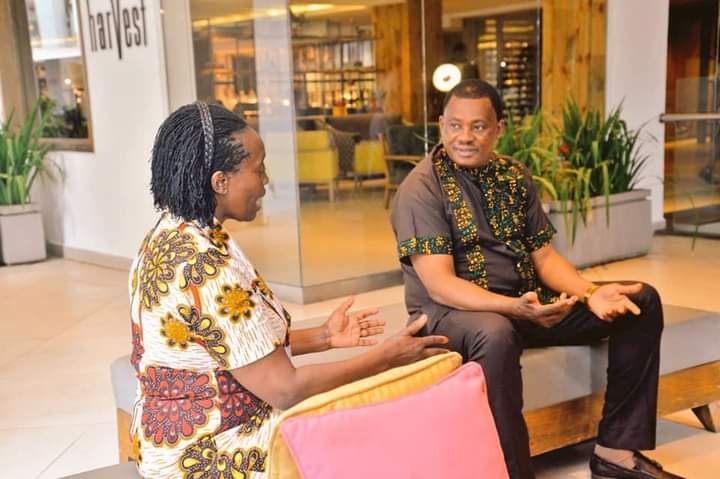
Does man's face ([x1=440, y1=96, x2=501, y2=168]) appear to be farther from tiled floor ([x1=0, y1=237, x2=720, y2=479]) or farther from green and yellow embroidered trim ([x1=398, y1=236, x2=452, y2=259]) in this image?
tiled floor ([x1=0, y1=237, x2=720, y2=479])

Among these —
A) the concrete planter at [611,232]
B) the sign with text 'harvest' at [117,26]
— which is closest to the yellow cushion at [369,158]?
the concrete planter at [611,232]

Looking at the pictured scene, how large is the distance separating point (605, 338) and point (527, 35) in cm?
433

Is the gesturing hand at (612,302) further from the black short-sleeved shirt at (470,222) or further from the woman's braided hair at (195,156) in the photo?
the woman's braided hair at (195,156)

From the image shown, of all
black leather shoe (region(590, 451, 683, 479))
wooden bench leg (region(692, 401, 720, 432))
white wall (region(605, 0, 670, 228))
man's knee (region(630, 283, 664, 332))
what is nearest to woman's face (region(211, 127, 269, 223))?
man's knee (region(630, 283, 664, 332))

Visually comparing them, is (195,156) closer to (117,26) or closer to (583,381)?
(583,381)

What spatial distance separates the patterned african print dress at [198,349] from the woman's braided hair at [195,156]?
38 mm

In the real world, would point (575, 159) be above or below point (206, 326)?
below

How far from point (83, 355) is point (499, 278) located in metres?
2.40

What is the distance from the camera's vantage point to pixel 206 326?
4.37 ft

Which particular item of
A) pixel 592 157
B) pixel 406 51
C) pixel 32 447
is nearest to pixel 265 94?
pixel 406 51

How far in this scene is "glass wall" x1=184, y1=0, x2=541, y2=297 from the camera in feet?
15.4

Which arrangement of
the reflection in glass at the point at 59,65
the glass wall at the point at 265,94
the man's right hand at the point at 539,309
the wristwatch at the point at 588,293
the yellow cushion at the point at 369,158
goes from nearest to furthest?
the man's right hand at the point at 539,309, the wristwatch at the point at 588,293, the glass wall at the point at 265,94, the yellow cushion at the point at 369,158, the reflection in glass at the point at 59,65

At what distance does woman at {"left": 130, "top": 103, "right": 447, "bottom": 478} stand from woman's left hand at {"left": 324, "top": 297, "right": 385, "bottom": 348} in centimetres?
24

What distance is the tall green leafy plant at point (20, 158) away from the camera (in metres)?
6.29
